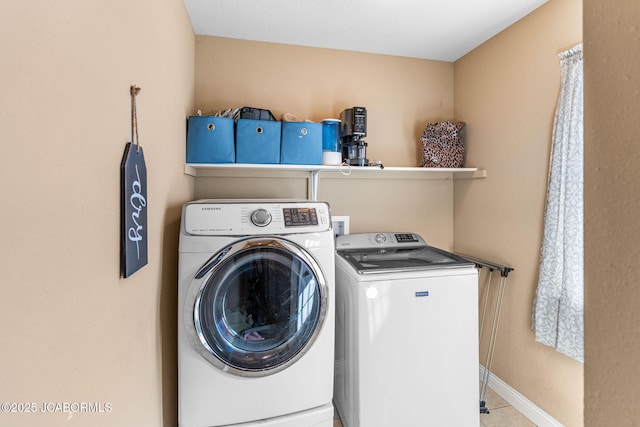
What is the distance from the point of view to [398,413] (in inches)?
60.4

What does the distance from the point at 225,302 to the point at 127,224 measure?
0.67m

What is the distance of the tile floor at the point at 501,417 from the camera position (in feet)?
5.78

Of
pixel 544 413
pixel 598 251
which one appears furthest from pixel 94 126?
pixel 544 413

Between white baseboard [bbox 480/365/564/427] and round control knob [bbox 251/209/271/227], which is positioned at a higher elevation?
round control knob [bbox 251/209/271/227]

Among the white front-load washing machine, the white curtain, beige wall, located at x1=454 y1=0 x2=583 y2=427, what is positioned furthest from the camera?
beige wall, located at x1=454 y1=0 x2=583 y2=427

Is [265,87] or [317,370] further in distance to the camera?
[265,87]

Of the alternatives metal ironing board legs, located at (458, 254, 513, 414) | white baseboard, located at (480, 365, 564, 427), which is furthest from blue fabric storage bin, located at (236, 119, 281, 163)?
white baseboard, located at (480, 365, 564, 427)

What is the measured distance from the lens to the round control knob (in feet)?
4.59

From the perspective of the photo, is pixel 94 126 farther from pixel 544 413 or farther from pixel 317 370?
pixel 544 413

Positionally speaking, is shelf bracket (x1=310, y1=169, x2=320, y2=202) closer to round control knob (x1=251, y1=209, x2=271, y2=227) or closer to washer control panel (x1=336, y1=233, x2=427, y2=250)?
washer control panel (x1=336, y1=233, x2=427, y2=250)

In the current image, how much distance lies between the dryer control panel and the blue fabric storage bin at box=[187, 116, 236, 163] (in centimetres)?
46

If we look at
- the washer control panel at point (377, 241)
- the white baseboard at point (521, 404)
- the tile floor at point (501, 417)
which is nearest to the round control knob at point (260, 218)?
the washer control panel at point (377, 241)

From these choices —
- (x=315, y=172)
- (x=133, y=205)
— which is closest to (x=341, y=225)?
(x=315, y=172)

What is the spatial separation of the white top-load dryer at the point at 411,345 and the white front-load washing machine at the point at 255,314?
0.16 metres
